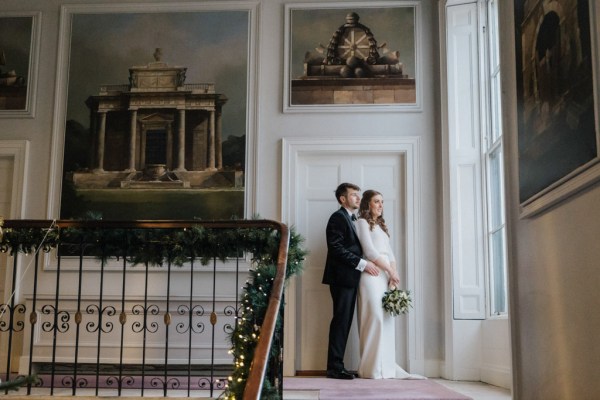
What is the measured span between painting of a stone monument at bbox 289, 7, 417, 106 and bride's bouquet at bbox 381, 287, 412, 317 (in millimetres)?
1858

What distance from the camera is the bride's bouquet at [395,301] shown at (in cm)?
575

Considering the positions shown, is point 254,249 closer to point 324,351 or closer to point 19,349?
point 324,351

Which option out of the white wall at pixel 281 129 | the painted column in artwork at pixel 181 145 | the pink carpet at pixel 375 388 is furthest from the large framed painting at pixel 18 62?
the pink carpet at pixel 375 388

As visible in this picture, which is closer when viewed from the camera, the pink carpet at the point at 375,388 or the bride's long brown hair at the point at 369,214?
the pink carpet at the point at 375,388

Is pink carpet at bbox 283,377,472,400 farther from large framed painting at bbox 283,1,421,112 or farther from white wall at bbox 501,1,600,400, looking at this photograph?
large framed painting at bbox 283,1,421,112

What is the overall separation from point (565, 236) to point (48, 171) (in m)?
5.13

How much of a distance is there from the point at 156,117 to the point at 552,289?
4.52 meters

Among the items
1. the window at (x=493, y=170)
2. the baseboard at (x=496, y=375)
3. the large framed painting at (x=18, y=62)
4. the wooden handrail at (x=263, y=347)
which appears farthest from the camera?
the large framed painting at (x=18, y=62)

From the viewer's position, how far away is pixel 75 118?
689cm

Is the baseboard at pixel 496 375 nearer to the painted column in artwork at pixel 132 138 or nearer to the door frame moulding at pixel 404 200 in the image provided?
the door frame moulding at pixel 404 200

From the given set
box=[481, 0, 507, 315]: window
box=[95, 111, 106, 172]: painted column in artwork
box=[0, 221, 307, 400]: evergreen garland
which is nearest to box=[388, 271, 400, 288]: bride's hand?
box=[481, 0, 507, 315]: window

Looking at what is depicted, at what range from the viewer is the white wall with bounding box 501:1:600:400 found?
2.87m

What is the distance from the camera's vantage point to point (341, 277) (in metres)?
5.86

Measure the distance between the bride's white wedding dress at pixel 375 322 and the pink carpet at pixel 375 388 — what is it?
0.15 m
